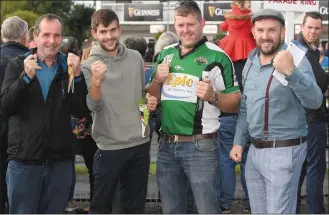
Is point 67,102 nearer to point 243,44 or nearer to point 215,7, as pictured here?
point 243,44

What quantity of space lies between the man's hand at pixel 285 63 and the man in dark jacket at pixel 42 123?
4.56ft

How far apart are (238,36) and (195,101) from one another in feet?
7.99

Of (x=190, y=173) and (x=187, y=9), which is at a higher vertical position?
(x=187, y=9)

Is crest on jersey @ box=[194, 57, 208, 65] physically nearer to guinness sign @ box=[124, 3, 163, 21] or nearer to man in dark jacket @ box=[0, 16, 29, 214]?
man in dark jacket @ box=[0, 16, 29, 214]

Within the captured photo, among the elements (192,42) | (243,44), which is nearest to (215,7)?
(243,44)

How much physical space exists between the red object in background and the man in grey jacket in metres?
1.84

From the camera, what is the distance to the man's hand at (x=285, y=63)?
3864 millimetres

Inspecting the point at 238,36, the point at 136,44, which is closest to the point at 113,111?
the point at 136,44

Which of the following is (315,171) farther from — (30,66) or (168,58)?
(30,66)

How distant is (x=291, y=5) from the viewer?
7.92m

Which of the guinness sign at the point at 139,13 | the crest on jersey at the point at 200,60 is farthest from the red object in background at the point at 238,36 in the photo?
the guinness sign at the point at 139,13

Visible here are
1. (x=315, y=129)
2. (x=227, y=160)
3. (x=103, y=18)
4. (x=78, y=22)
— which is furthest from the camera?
(x=78, y=22)

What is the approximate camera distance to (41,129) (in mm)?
4344

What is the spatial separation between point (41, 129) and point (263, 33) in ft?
5.53
